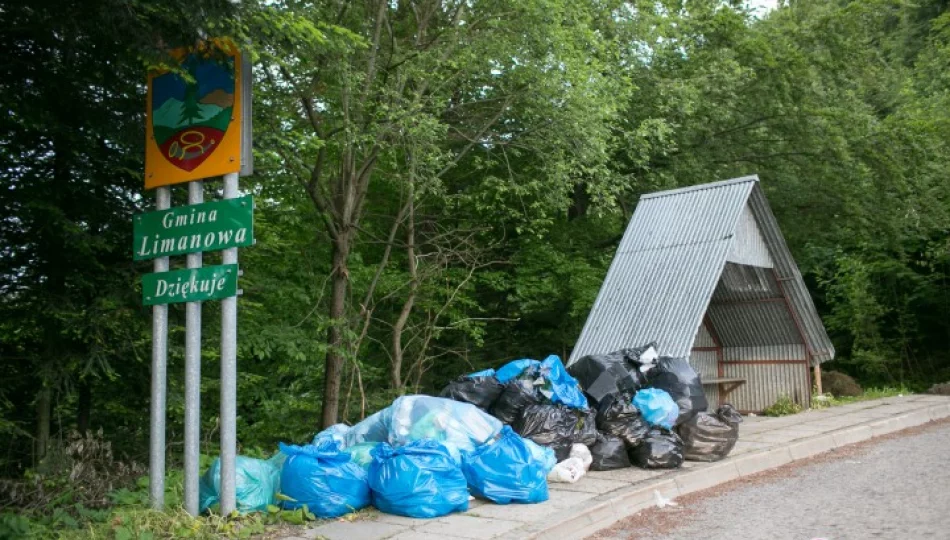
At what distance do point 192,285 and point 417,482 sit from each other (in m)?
2.51

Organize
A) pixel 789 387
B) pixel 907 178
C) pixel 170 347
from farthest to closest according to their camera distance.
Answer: pixel 907 178 → pixel 789 387 → pixel 170 347

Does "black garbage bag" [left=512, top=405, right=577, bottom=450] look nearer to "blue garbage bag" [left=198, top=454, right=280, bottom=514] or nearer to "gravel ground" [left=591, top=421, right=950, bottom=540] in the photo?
"gravel ground" [left=591, top=421, right=950, bottom=540]

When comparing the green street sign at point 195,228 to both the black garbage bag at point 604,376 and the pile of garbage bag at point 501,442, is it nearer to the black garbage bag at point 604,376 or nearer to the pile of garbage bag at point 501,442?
the pile of garbage bag at point 501,442

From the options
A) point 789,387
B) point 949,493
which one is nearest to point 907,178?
point 789,387

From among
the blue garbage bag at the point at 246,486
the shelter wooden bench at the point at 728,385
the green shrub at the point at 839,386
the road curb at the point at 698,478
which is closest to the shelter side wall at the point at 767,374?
the shelter wooden bench at the point at 728,385

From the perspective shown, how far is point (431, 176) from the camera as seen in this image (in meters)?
13.3

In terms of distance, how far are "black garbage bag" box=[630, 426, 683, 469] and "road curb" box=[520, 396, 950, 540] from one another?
0.71 ft

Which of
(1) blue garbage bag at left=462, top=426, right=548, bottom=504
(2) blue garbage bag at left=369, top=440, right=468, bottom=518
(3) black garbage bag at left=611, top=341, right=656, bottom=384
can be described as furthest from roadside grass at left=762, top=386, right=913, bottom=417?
(2) blue garbage bag at left=369, top=440, right=468, bottom=518

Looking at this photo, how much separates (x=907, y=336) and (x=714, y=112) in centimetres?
1242

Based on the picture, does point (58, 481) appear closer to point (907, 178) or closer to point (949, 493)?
point (949, 493)

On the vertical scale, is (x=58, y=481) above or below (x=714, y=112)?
below

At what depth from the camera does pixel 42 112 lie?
8.27 metres

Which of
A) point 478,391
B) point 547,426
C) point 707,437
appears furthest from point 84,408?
point 707,437

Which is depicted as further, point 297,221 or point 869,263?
point 869,263
